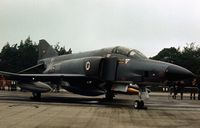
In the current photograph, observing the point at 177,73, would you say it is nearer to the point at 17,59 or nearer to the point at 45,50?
the point at 45,50

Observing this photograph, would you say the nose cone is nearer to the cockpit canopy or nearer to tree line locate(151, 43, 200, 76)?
the cockpit canopy

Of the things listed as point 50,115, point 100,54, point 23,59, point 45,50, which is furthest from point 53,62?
point 23,59

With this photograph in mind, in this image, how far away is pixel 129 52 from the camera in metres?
18.4

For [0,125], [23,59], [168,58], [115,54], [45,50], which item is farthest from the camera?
[168,58]

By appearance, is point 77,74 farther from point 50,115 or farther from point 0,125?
point 0,125

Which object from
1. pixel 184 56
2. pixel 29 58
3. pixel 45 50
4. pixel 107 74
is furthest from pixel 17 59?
pixel 107 74

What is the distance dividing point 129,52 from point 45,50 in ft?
40.3

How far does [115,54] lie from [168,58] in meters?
81.0

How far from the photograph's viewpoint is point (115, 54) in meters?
19.1

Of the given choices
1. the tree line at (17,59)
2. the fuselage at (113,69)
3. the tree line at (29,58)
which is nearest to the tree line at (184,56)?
the tree line at (29,58)

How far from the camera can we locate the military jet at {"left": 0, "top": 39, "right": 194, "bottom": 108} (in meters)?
16.3

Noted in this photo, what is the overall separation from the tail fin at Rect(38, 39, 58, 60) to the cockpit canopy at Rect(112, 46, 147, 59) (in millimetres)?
10343

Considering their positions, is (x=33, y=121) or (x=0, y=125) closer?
(x=0, y=125)

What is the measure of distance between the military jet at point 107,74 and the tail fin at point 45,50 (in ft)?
16.9
